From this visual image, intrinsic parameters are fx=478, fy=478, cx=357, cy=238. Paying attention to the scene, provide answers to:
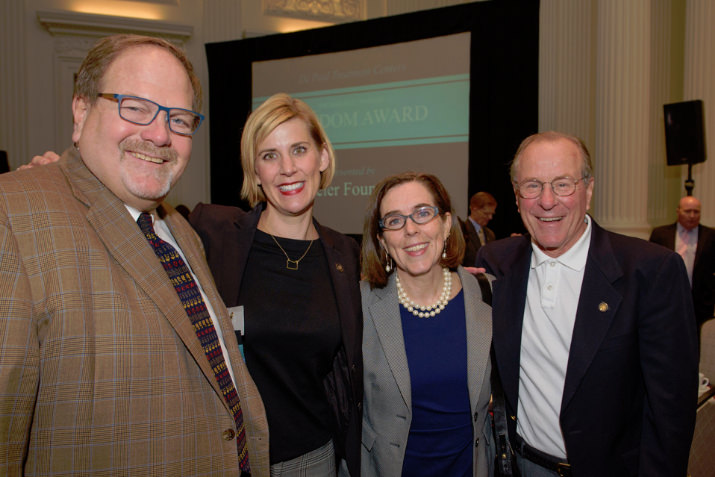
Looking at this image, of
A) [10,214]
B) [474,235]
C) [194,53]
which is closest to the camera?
[10,214]

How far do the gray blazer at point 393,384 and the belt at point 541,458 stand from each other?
4.7 inches

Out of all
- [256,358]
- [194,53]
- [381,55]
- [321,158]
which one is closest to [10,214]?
[256,358]

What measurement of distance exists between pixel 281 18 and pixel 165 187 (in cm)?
870

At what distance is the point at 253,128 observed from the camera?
1955 mm

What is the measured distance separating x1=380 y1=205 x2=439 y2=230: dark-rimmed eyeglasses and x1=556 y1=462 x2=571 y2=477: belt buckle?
104 centimetres

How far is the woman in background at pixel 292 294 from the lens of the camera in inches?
69.7

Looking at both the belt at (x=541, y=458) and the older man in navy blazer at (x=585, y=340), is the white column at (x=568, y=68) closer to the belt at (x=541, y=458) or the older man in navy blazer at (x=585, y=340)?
the older man in navy blazer at (x=585, y=340)

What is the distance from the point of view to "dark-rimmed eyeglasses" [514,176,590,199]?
6.04ft

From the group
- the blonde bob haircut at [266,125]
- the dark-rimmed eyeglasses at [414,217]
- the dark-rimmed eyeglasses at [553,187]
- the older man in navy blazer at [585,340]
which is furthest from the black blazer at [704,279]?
the blonde bob haircut at [266,125]

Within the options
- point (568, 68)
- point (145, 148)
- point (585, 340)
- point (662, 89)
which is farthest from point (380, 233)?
point (662, 89)

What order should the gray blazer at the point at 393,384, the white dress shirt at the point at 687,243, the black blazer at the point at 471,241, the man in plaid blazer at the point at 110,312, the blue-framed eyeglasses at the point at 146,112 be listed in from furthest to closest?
the black blazer at the point at 471,241 → the white dress shirt at the point at 687,243 → the gray blazer at the point at 393,384 → the blue-framed eyeglasses at the point at 146,112 → the man in plaid blazer at the point at 110,312

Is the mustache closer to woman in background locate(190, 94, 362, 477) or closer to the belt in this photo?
woman in background locate(190, 94, 362, 477)

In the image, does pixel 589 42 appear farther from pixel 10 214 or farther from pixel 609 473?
pixel 10 214

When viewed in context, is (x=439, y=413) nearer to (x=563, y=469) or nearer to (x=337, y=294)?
(x=563, y=469)
